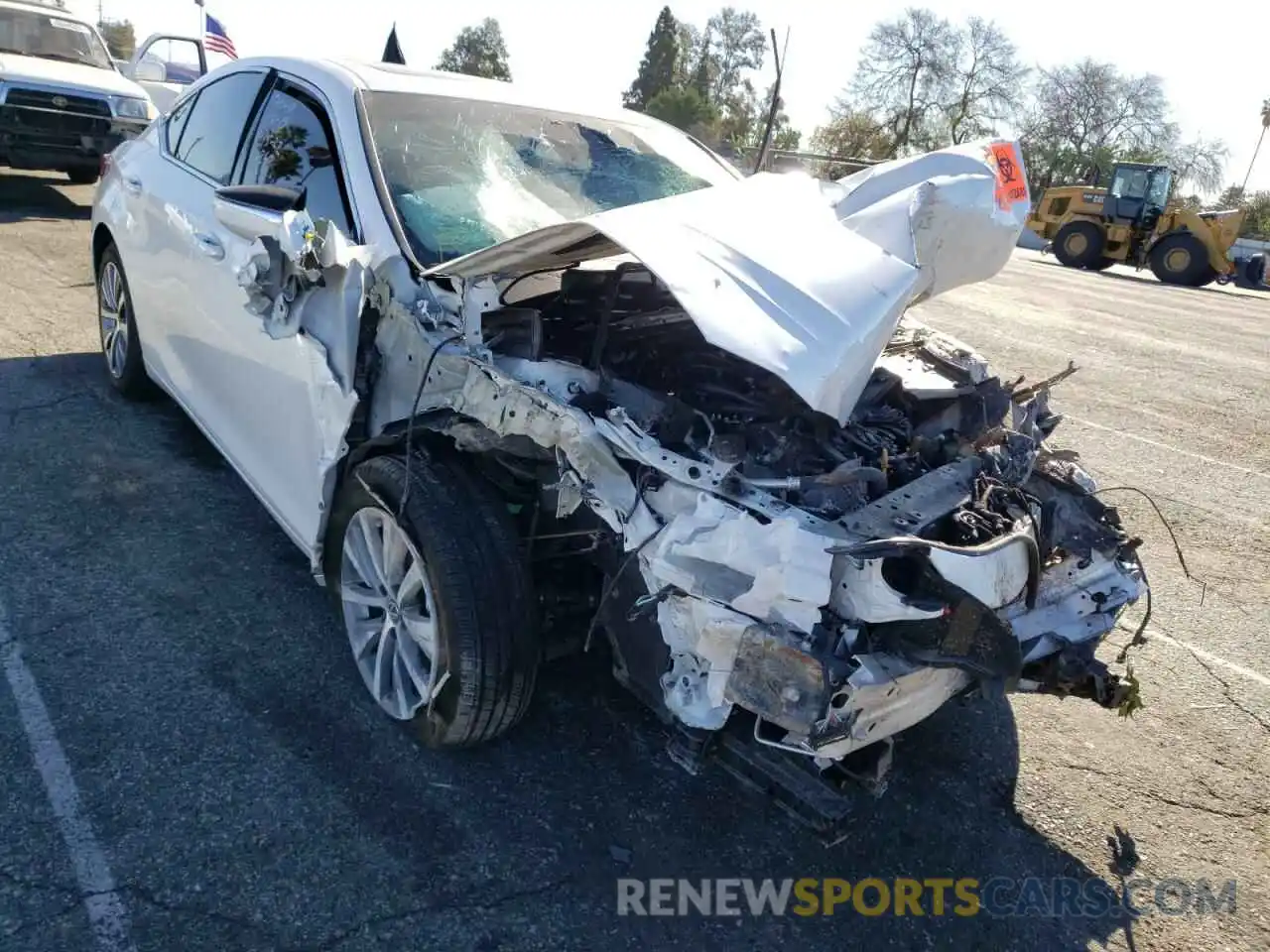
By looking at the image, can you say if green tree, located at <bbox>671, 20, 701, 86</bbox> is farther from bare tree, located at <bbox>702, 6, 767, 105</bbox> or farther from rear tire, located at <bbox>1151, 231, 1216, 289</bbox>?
rear tire, located at <bbox>1151, 231, 1216, 289</bbox>

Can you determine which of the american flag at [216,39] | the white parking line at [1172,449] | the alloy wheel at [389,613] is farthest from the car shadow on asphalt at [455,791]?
the american flag at [216,39]

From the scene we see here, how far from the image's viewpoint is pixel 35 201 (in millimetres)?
11117

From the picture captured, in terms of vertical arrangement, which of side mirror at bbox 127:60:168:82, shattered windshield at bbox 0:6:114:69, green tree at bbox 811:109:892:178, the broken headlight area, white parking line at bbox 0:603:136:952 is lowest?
white parking line at bbox 0:603:136:952

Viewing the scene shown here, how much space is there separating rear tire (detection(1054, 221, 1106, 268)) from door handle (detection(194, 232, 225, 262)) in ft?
79.3

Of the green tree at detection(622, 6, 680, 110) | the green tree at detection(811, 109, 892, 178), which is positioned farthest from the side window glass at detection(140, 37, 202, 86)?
the green tree at detection(622, 6, 680, 110)

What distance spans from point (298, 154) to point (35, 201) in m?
9.90

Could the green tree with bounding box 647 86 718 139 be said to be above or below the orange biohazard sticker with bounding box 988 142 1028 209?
above

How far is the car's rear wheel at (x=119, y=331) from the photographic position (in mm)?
4875

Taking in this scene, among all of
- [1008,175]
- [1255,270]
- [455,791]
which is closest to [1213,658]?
[1008,175]

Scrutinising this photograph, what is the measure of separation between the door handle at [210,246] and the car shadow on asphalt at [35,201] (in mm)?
7564

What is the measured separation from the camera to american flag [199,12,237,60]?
47.8 ft

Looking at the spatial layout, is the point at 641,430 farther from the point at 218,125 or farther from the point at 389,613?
the point at 218,125

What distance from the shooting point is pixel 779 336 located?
2.18 m

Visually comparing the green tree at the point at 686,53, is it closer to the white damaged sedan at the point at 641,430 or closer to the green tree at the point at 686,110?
the green tree at the point at 686,110
